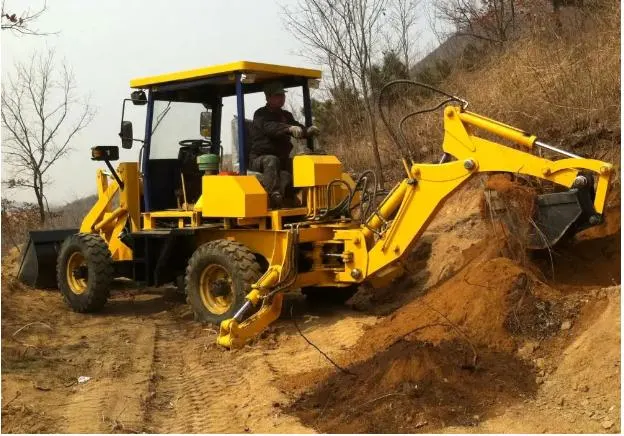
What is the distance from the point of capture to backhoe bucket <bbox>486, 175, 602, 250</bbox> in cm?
554

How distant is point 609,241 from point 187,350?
417 cm

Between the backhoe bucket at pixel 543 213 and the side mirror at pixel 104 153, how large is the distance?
458cm

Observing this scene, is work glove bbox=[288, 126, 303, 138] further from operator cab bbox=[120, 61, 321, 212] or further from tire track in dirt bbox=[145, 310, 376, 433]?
tire track in dirt bbox=[145, 310, 376, 433]

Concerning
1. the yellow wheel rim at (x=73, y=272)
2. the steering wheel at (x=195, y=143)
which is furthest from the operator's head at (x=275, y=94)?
the yellow wheel rim at (x=73, y=272)

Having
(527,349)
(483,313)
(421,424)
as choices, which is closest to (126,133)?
(483,313)

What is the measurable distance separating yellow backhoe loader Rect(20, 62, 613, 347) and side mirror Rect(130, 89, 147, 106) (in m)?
0.01

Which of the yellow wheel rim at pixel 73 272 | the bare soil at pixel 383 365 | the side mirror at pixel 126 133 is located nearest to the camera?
the bare soil at pixel 383 365

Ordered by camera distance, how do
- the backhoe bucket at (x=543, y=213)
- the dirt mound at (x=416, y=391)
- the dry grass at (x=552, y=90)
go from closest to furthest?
the dirt mound at (x=416, y=391) → the backhoe bucket at (x=543, y=213) → the dry grass at (x=552, y=90)

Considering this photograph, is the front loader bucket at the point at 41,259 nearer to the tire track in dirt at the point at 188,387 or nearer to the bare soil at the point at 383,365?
the bare soil at the point at 383,365

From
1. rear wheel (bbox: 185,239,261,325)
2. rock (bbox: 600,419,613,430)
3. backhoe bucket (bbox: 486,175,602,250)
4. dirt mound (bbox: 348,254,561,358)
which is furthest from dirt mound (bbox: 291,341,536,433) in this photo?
rear wheel (bbox: 185,239,261,325)

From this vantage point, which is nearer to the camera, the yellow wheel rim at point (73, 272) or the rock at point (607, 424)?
the rock at point (607, 424)

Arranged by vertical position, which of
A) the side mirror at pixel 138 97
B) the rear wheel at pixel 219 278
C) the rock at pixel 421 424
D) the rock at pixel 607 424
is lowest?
the rock at pixel 607 424

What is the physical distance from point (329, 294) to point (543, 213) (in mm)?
2956

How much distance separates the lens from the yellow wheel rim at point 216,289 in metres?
7.24
